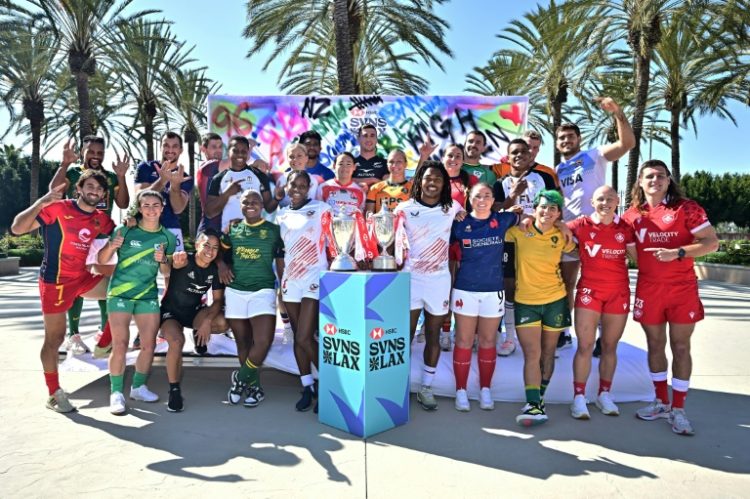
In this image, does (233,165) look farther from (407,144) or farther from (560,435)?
(560,435)

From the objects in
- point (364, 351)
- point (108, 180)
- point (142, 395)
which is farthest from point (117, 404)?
point (108, 180)

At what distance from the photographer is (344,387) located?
12.2ft

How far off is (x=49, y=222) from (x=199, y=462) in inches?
98.0

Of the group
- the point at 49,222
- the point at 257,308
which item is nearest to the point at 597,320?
the point at 257,308

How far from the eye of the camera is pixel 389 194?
15.6 ft

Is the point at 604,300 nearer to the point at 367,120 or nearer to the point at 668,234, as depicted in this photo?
the point at 668,234

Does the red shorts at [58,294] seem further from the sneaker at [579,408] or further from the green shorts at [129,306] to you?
the sneaker at [579,408]

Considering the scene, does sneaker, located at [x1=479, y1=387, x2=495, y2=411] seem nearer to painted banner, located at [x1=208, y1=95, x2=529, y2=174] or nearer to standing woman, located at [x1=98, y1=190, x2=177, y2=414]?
standing woman, located at [x1=98, y1=190, x2=177, y2=414]

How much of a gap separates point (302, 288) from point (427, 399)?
1.41 m

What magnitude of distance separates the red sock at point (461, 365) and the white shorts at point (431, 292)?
0.39m

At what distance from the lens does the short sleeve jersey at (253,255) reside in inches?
169

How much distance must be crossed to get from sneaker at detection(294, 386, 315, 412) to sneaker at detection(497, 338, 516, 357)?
1861 mm

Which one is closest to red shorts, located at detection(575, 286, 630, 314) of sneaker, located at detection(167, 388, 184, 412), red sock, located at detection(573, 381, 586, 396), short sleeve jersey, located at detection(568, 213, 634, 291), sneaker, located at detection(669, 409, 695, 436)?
short sleeve jersey, located at detection(568, 213, 634, 291)

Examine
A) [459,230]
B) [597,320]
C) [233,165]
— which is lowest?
[597,320]
